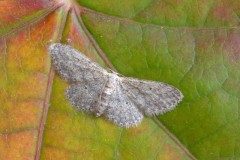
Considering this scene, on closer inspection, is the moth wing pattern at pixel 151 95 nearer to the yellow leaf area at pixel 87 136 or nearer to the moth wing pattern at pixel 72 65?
the yellow leaf area at pixel 87 136

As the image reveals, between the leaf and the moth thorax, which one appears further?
the moth thorax

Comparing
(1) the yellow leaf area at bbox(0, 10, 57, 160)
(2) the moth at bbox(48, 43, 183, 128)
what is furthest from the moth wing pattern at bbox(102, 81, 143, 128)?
(1) the yellow leaf area at bbox(0, 10, 57, 160)

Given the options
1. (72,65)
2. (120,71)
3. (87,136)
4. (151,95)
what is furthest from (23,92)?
(151,95)

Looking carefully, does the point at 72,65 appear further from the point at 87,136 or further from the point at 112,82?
the point at 87,136

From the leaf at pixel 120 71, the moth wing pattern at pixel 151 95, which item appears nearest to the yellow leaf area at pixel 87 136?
the leaf at pixel 120 71

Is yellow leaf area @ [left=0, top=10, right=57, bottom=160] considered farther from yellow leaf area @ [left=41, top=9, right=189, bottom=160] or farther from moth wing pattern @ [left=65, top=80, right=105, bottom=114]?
moth wing pattern @ [left=65, top=80, right=105, bottom=114]

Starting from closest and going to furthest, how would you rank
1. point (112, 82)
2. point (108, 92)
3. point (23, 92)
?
point (23, 92), point (112, 82), point (108, 92)

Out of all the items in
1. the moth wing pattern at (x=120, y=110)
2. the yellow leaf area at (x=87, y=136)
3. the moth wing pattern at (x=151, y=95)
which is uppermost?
the moth wing pattern at (x=151, y=95)
